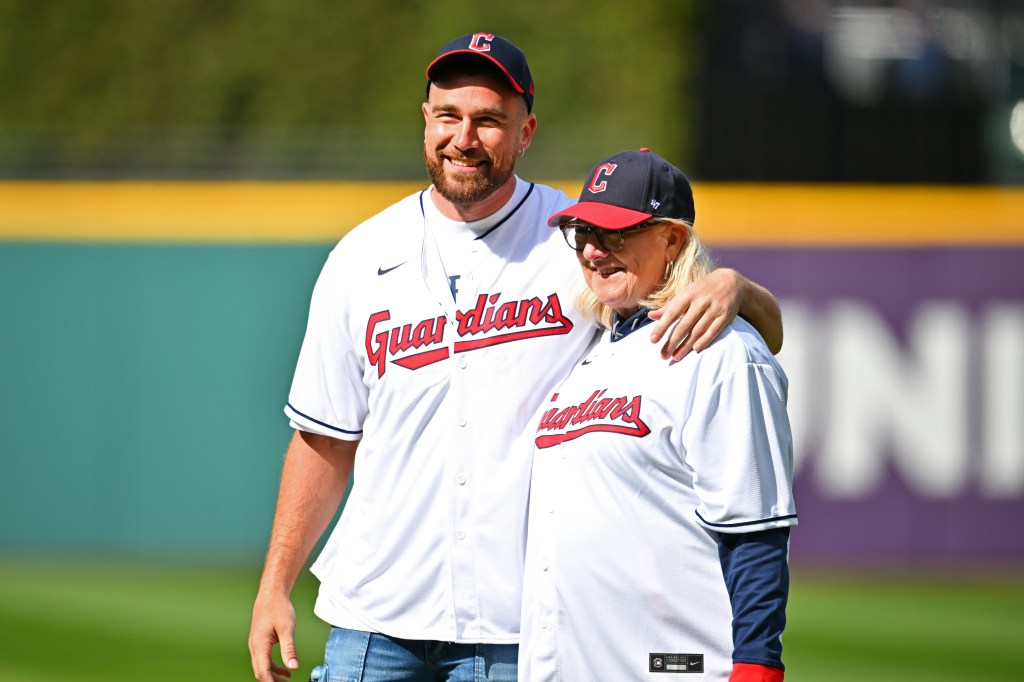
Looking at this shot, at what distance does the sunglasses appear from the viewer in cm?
255

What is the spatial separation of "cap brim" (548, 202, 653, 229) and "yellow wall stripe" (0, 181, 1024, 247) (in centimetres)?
590

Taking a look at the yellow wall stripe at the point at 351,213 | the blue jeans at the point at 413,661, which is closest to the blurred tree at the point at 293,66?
the yellow wall stripe at the point at 351,213

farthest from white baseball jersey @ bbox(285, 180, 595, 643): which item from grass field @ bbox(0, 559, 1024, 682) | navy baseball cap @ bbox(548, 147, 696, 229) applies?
grass field @ bbox(0, 559, 1024, 682)

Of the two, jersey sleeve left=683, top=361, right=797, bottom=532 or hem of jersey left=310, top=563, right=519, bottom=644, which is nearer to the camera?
jersey sleeve left=683, top=361, right=797, bottom=532

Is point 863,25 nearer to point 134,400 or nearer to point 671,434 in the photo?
point 134,400

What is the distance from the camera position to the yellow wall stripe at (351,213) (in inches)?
328

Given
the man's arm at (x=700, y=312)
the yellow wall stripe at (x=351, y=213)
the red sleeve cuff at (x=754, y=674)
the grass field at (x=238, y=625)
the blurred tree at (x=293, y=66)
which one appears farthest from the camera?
the blurred tree at (x=293, y=66)

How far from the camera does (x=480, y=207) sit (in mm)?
2955

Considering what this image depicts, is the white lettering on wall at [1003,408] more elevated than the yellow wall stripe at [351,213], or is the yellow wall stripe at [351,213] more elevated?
the yellow wall stripe at [351,213]

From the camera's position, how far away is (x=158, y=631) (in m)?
6.72

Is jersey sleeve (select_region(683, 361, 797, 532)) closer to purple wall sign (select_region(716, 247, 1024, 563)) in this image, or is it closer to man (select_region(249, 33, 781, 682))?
man (select_region(249, 33, 781, 682))

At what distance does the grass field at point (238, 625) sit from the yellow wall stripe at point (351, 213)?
6.80ft

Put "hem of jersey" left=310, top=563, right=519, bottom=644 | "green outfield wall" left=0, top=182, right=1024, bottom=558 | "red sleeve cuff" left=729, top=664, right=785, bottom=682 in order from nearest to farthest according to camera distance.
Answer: "red sleeve cuff" left=729, top=664, right=785, bottom=682, "hem of jersey" left=310, top=563, right=519, bottom=644, "green outfield wall" left=0, top=182, right=1024, bottom=558

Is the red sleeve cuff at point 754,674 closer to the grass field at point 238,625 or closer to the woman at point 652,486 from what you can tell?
the woman at point 652,486
